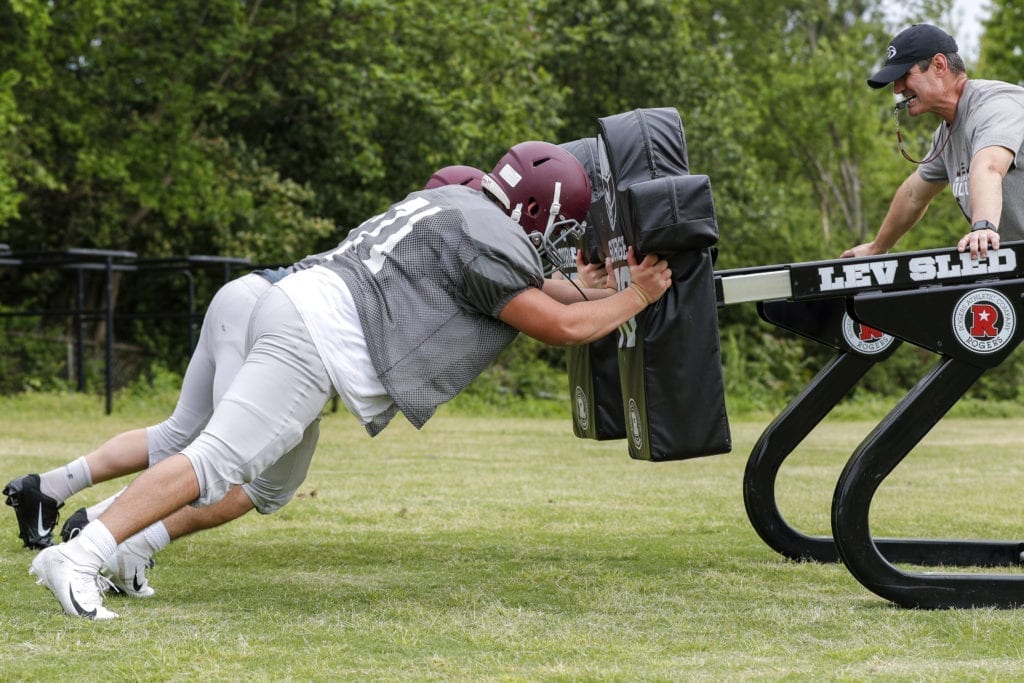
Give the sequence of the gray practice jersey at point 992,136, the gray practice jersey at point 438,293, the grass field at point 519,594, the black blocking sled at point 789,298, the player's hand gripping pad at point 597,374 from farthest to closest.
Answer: the player's hand gripping pad at point 597,374
the gray practice jersey at point 992,136
the black blocking sled at point 789,298
the gray practice jersey at point 438,293
the grass field at point 519,594

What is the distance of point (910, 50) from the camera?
5.28 meters

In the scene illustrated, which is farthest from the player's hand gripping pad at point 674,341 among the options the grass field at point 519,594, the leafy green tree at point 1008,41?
the leafy green tree at point 1008,41

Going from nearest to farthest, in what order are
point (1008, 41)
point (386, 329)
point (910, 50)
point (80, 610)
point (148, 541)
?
1. point (80, 610)
2. point (386, 329)
3. point (148, 541)
4. point (910, 50)
5. point (1008, 41)


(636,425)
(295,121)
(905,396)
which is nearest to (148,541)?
(636,425)

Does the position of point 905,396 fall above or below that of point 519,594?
above

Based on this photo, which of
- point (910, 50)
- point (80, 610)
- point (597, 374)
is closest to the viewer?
point (80, 610)

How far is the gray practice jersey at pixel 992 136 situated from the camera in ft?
16.9

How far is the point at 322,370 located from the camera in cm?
456

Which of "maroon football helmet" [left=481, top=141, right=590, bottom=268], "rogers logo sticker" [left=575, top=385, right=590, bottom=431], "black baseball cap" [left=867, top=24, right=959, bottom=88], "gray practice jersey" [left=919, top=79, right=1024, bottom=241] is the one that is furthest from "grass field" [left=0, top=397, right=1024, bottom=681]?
"black baseball cap" [left=867, top=24, right=959, bottom=88]

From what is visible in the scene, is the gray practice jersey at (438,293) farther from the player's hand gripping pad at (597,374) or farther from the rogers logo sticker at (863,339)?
the rogers logo sticker at (863,339)

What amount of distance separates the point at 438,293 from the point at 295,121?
729 inches

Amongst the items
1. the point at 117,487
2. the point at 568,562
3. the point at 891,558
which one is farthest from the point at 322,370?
the point at 117,487

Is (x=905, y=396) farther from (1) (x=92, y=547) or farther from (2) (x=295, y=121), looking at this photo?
(2) (x=295, y=121)

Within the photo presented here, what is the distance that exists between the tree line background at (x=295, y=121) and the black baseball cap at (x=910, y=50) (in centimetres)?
1445
